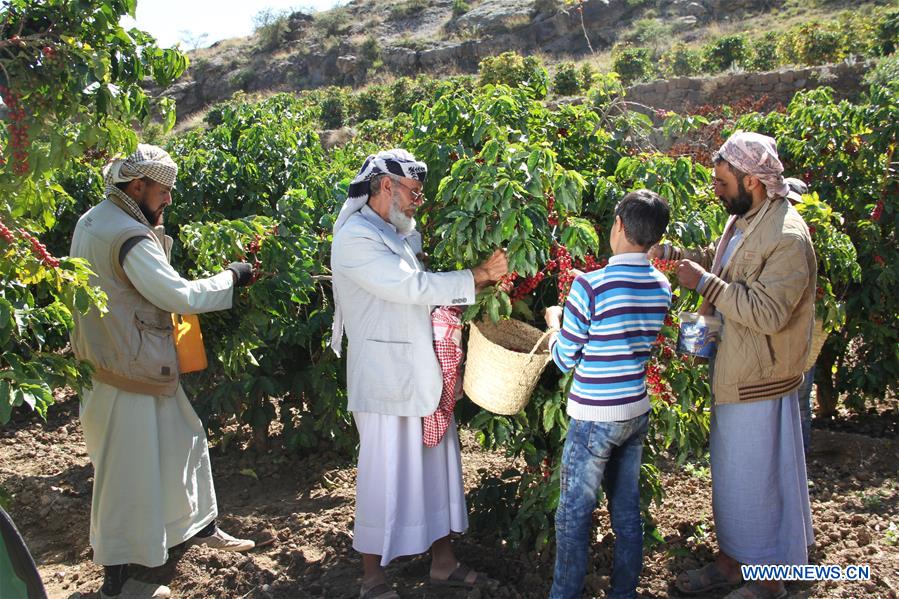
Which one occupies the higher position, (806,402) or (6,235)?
(6,235)

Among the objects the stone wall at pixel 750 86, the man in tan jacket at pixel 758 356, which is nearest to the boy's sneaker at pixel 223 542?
the man in tan jacket at pixel 758 356

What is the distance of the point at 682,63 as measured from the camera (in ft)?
66.8

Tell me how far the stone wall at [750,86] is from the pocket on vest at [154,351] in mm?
13573

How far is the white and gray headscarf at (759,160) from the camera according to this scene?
9.91 feet

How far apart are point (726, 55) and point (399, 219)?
18175 mm

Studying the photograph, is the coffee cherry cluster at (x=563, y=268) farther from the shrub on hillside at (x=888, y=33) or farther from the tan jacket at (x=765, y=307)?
the shrub on hillside at (x=888, y=33)

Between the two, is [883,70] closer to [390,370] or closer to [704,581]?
[704,581]

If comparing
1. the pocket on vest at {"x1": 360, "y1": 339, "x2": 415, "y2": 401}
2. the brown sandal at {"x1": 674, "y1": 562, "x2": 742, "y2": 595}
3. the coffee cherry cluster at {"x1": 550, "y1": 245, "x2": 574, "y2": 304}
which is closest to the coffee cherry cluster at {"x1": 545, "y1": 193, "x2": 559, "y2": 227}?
the coffee cherry cluster at {"x1": 550, "y1": 245, "x2": 574, "y2": 304}

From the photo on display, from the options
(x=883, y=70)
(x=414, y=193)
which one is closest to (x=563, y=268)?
(x=414, y=193)

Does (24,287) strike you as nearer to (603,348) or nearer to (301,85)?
(603,348)

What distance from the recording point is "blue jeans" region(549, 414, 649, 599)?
9.21 ft

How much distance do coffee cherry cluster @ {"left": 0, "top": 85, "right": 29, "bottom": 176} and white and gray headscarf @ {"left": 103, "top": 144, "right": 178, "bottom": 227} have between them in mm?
822

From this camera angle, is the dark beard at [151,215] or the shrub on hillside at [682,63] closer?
the dark beard at [151,215]

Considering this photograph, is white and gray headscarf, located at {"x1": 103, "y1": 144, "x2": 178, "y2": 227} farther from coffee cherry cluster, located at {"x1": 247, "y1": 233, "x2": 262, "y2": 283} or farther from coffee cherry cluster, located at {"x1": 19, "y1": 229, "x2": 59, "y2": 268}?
coffee cherry cluster, located at {"x1": 19, "y1": 229, "x2": 59, "y2": 268}
